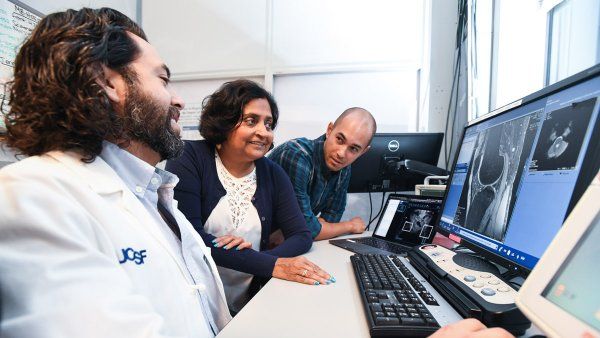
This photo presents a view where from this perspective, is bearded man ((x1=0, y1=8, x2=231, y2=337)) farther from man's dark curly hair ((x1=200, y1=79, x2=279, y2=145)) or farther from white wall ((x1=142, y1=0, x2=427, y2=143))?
white wall ((x1=142, y1=0, x2=427, y2=143))

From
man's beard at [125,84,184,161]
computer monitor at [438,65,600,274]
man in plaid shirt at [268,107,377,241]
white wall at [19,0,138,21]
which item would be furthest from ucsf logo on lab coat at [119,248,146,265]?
white wall at [19,0,138,21]

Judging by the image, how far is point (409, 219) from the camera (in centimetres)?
122

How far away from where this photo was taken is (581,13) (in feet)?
3.94

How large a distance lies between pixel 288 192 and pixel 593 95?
1027 mm

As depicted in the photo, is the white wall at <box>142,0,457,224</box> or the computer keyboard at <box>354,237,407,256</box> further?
the white wall at <box>142,0,457,224</box>

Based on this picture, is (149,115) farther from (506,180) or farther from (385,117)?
(385,117)

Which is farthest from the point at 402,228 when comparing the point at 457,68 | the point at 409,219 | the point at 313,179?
the point at 457,68

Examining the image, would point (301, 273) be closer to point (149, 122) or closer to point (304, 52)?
point (149, 122)

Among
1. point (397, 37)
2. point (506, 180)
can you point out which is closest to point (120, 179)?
point (506, 180)

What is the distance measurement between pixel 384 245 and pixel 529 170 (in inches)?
27.2

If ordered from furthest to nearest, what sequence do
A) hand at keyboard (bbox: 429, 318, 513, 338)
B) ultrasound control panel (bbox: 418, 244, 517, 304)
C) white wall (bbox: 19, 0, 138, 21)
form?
white wall (bbox: 19, 0, 138, 21), ultrasound control panel (bbox: 418, 244, 517, 304), hand at keyboard (bbox: 429, 318, 513, 338)

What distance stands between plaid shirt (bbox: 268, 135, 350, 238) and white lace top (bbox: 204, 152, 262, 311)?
0.29 metres

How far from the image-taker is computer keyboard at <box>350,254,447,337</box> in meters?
0.50

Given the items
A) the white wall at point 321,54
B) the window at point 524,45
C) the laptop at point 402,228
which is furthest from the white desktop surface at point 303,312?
the white wall at point 321,54
